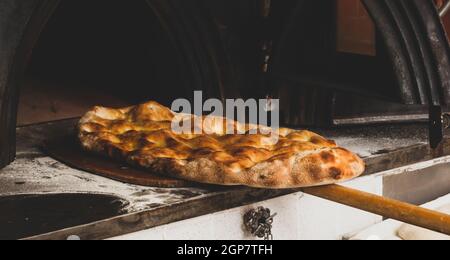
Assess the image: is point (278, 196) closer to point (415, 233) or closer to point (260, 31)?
point (415, 233)

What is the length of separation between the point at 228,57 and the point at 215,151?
3.70 feet

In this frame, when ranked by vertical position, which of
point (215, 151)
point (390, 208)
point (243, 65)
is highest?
point (243, 65)

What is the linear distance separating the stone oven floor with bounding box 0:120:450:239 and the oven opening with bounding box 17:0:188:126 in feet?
2.17

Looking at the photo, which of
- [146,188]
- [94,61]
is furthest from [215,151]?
[94,61]

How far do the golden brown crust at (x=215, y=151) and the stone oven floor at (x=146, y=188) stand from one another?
8 centimetres

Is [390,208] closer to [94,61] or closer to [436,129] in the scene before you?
[436,129]

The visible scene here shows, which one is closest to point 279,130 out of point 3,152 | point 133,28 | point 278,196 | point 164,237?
point 278,196

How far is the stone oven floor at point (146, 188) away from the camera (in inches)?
75.2

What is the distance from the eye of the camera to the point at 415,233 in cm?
272

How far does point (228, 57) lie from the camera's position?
10.7 feet

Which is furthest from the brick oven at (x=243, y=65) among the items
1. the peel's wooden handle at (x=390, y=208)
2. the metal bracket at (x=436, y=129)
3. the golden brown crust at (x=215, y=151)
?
the peel's wooden handle at (x=390, y=208)

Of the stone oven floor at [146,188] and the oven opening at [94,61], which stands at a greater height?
the oven opening at [94,61]

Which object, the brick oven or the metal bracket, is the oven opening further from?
the metal bracket

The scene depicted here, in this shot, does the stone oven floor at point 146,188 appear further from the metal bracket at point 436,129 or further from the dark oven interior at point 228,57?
the dark oven interior at point 228,57
